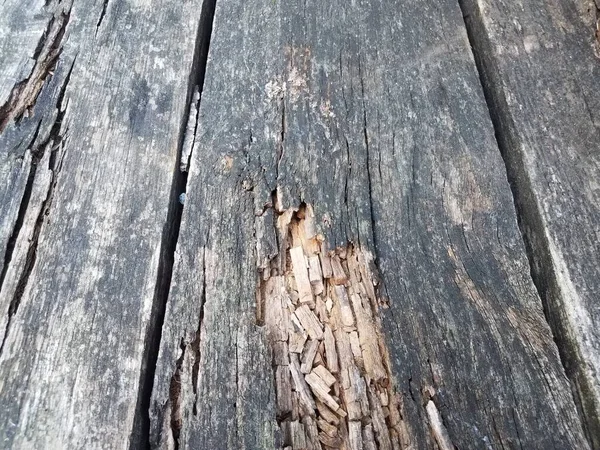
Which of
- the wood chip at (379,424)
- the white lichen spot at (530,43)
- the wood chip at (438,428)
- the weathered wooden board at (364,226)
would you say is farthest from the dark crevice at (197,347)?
the white lichen spot at (530,43)

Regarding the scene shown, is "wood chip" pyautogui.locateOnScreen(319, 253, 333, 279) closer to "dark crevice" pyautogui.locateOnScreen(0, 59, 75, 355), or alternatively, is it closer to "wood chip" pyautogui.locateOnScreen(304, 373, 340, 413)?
"wood chip" pyautogui.locateOnScreen(304, 373, 340, 413)

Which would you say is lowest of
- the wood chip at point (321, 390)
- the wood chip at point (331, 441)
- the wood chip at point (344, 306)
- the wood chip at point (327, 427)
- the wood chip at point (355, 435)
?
the wood chip at point (331, 441)

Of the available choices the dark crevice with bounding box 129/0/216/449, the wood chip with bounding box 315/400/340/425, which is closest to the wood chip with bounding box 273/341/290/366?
the wood chip with bounding box 315/400/340/425

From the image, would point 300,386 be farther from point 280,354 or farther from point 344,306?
point 344,306

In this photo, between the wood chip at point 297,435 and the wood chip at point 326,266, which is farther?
the wood chip at point 326,266

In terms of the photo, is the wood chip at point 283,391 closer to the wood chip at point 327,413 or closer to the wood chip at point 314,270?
the wood chip at point 327,413

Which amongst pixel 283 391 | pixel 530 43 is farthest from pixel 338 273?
pixel 530 43

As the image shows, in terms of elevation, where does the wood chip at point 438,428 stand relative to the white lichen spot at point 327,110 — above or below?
below
